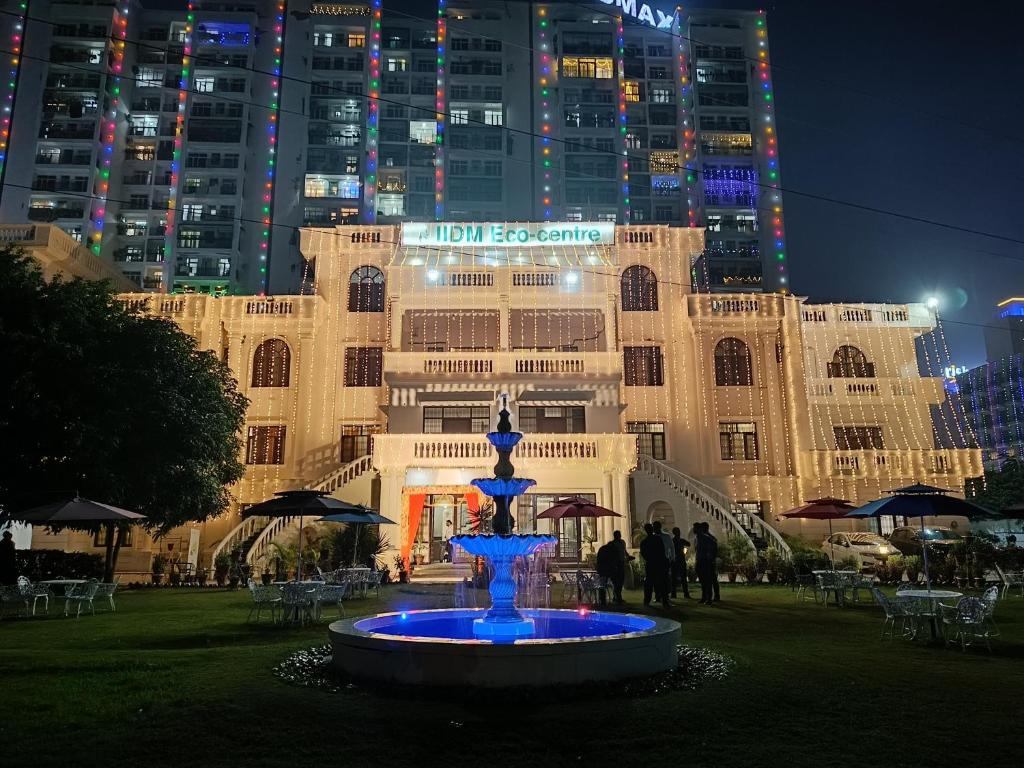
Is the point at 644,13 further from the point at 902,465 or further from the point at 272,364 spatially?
the point at 272,364

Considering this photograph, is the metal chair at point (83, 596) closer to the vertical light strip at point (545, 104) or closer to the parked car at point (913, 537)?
the parked car at point (913, 537)

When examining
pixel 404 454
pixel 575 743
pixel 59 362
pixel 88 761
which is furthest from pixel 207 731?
pixel 404 454

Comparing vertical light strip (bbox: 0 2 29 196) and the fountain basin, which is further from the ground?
vertical light strip (bbox: 0 2 29 196)

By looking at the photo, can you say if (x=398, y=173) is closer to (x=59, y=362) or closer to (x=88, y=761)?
(x=59, y=362)

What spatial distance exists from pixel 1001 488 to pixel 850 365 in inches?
877

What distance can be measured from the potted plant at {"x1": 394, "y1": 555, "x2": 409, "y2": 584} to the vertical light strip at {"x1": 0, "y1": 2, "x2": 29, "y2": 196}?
2016 inches

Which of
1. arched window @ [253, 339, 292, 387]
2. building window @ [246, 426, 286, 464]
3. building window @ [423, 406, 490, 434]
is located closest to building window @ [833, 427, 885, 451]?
building window @ [423, 406, 490, 434]

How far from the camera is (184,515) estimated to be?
2119cm

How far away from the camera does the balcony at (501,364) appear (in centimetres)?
2880

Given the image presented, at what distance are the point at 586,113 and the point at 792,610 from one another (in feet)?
179

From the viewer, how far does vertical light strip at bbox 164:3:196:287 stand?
5928 centimetres

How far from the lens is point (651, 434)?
102ft

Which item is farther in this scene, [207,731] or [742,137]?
[742,137]

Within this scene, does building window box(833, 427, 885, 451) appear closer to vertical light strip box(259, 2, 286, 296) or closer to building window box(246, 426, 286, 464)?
building window box(246, 426, 286, 464)
